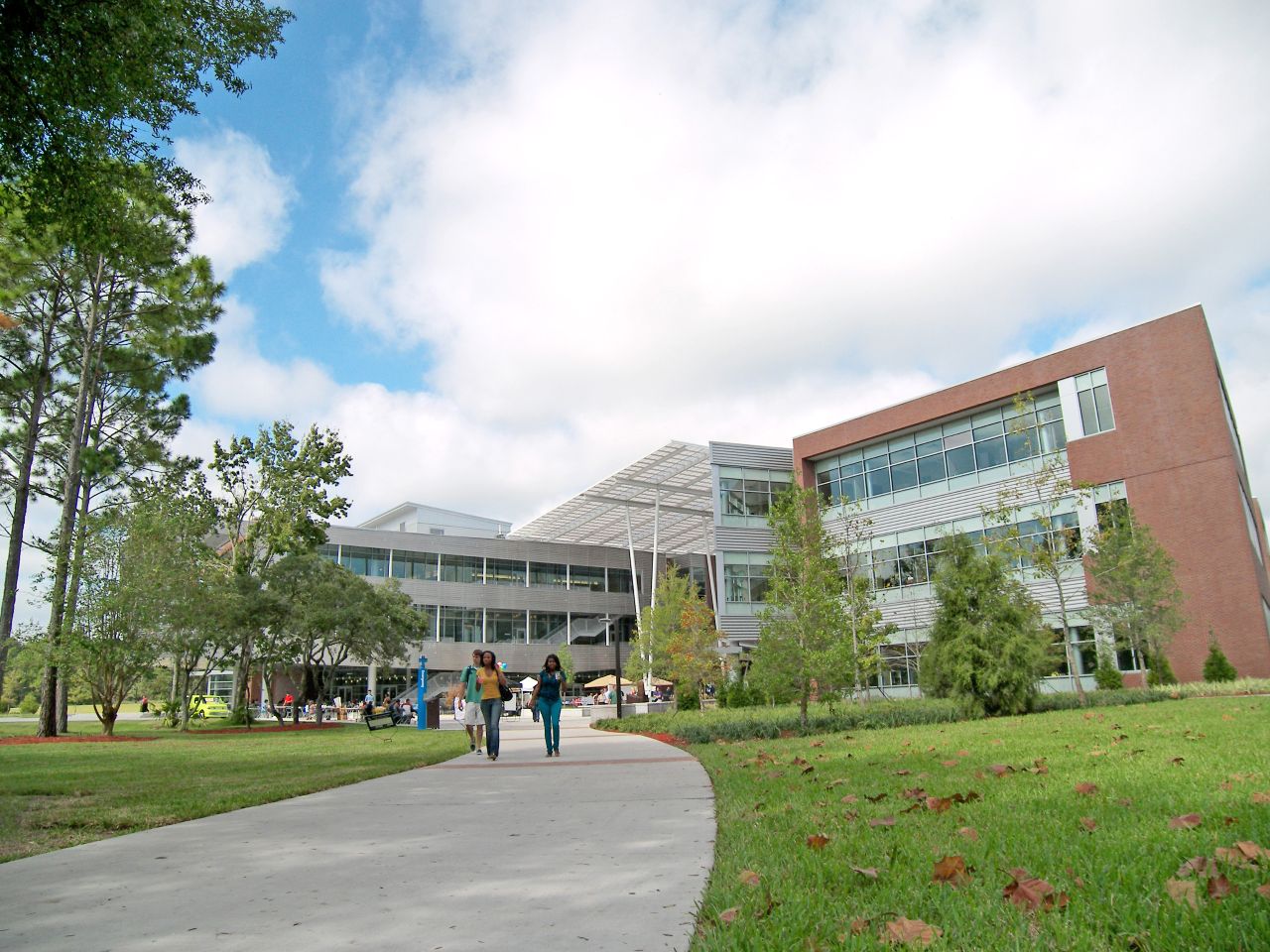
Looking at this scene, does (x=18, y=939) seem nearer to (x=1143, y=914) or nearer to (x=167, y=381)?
(x=1143, y=914)

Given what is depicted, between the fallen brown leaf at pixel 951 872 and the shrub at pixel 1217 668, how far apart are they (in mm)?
30099

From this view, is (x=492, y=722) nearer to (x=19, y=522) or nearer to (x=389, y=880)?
(x=389, y=880)

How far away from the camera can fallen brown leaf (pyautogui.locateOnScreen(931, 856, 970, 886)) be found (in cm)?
377

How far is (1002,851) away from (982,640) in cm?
1509

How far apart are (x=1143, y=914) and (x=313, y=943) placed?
3.05 metres

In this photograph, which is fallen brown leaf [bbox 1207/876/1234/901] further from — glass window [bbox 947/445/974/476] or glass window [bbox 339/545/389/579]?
glass window [bbox 339/545/389/579]

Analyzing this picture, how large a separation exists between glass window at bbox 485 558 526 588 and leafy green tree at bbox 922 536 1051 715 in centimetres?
5771

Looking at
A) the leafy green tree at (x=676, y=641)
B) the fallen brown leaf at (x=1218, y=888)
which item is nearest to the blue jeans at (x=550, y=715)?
the fallen brown leaf at (x=1218, y=888)

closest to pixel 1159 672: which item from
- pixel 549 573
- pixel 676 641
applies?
pixel 676 641

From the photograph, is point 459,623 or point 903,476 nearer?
point 903,476

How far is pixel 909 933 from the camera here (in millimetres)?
3041

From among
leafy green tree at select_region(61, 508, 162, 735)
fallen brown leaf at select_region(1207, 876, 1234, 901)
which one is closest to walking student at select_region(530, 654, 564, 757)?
fallen brown leaf at select_region(1207, 876, 1234, 901)

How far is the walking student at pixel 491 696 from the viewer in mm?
13930

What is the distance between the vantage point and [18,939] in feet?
11.8
